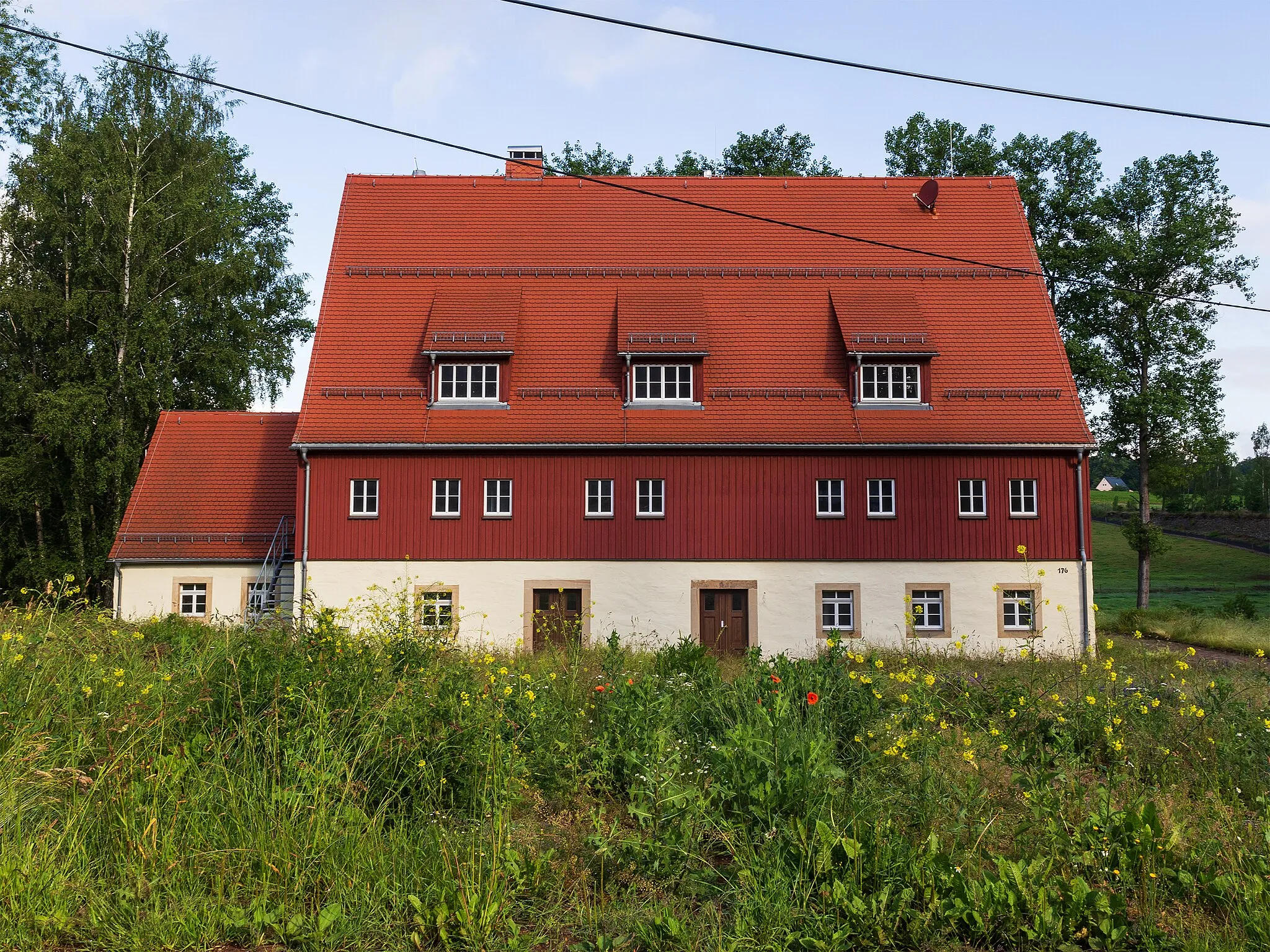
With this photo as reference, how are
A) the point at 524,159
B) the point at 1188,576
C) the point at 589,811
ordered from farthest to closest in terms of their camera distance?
the point at 1188,576 → the point at 524,159 → the point at 589,811

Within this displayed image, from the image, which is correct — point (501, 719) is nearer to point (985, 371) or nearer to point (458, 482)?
point (458, 482)

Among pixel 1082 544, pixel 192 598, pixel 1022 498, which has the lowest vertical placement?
pixel 192 598

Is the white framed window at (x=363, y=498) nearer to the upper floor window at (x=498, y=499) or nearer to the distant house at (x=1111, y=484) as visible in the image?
the upper floor window at (x=498, y=499)

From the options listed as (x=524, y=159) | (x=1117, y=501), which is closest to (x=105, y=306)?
(x=524, y=159)

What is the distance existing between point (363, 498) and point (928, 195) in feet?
53.9

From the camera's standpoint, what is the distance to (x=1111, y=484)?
13062 cm

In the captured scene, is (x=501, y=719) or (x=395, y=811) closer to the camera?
(x=395, y=811)

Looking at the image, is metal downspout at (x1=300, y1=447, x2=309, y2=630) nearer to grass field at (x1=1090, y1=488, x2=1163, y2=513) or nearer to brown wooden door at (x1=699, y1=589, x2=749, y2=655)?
brown wooden door at (x1=699, y1=589, x2=749, y2=655)

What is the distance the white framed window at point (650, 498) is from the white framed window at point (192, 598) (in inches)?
409

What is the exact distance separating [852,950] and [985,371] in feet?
62.0

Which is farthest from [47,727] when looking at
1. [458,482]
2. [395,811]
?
[458,482]

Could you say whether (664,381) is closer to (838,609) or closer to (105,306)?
(838,609)

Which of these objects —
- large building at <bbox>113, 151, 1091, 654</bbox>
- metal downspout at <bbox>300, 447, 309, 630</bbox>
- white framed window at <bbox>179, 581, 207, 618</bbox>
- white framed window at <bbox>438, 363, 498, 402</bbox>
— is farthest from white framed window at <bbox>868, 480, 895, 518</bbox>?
white framed window at <bbox>179, 581, 207, 618</bbox>

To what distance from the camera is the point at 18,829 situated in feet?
17.3
